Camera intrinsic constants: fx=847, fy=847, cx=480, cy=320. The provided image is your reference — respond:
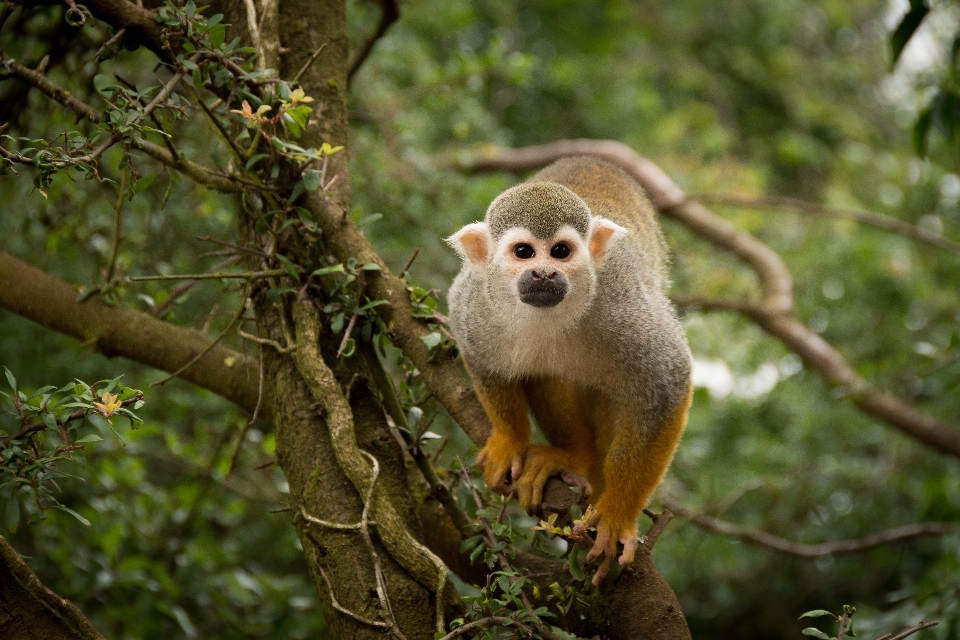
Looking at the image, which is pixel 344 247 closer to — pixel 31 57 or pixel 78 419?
pixel 78 419

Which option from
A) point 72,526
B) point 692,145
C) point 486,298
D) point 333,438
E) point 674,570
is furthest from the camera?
point 692,145

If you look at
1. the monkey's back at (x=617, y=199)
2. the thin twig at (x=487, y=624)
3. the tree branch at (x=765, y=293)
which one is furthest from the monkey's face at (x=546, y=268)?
the tree branch at (x=765, y=293)

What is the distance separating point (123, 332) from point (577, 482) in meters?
1.71

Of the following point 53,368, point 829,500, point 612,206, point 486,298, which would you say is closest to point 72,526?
point 53,368

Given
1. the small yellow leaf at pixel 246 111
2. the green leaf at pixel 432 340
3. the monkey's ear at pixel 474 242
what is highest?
the small yellow leaf at pixel 246 111

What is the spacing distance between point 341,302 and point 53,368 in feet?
7.72

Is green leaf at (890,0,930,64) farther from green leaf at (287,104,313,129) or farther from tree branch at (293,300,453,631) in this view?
tree branch at (293,300,453,631)

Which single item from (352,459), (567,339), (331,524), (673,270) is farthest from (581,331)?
(673,270)

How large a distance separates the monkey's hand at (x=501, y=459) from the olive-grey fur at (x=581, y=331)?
9.0 inches

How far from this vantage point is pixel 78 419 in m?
2.22

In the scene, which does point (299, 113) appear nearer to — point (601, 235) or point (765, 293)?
point (601, 235)

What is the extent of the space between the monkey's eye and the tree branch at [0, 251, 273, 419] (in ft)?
3.32

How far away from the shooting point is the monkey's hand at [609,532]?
8.20 feet

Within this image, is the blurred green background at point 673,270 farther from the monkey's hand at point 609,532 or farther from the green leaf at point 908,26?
the monkey's hand at point 609,532
